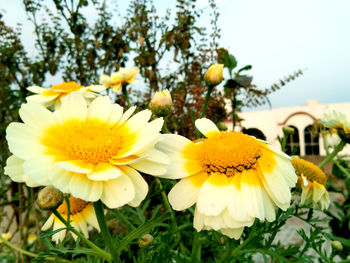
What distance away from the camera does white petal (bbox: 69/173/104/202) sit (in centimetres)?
50

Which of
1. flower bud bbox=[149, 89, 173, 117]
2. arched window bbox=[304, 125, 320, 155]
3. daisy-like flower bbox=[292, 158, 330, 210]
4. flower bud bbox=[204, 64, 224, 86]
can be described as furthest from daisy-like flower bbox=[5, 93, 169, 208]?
arched window bbox=[304, 125, 320, 155]

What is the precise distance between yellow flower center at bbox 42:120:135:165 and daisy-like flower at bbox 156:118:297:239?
0.10m

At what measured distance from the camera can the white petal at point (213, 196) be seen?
1.89ft

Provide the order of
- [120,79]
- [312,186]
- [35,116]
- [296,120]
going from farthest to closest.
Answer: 1. [296,120]
2. [120,79]
3. [312,186]
4. [35,116]

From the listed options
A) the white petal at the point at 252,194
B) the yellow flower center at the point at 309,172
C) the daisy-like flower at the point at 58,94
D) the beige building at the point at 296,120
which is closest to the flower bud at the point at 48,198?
the white petal at the point at 252,194

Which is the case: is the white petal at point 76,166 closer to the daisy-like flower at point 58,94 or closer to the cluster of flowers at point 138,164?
the cluster of flowers at point 138,164

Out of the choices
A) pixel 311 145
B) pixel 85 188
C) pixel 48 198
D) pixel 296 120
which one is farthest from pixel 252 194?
pixel 311 145

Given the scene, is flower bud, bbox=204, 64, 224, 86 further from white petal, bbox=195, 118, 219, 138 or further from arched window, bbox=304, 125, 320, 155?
arched window, bbox=304, 125, 320, 155

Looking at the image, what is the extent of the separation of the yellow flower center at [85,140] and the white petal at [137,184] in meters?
0.05

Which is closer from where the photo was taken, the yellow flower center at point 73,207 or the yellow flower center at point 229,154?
the yellow flower center at point 229,154

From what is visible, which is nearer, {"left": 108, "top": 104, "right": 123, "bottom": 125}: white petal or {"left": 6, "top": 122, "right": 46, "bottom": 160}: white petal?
{"left": 6, "top": 122, "right": 46, "bottom": 160}: white petal

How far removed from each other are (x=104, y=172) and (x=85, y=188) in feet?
0.13

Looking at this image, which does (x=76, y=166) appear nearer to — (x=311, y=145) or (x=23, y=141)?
(x=23, y=141)

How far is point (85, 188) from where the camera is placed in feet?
1.70
